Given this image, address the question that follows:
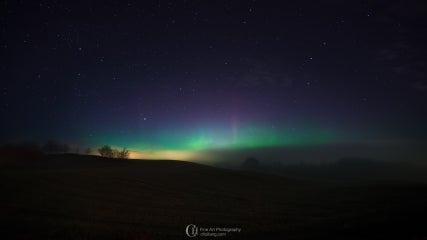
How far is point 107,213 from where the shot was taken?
67.3 feet

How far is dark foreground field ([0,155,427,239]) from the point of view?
49.7ft

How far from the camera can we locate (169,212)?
21.5 meters

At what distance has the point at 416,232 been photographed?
527 inches

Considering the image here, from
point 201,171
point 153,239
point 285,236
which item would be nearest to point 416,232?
point 285,236

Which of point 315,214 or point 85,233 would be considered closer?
point 85,233

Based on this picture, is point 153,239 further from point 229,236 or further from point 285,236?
point 285,236

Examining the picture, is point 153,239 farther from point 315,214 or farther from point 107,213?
point 315,214

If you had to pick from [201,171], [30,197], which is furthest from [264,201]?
[201,171]

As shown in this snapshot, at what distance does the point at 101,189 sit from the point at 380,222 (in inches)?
887

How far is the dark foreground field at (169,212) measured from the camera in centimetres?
1514

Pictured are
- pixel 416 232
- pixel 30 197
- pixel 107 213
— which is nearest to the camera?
pixel 416 232

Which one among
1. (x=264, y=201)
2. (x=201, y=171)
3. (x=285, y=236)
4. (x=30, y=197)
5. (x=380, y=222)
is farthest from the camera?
(x=201, y=171)

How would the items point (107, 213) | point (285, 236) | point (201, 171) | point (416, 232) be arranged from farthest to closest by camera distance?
point (201, 171), point (107, 213), point (285, 236), point (416, 232)

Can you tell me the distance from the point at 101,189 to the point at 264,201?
1436cm
